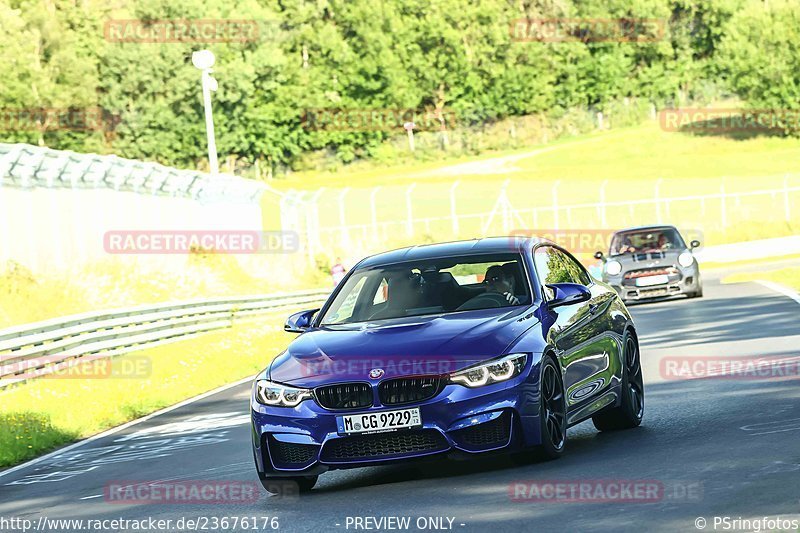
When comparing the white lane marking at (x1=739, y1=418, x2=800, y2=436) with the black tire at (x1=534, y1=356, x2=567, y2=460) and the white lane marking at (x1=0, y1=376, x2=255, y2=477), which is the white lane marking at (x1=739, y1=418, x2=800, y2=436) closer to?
the black tire at (x1=534, y1=356, x2=567, y2=460)

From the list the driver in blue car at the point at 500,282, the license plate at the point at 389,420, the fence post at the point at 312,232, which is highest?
the driver in blue car at the point at 500,282

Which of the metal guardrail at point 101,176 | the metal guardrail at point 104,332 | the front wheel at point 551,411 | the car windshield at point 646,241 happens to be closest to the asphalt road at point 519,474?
the front wheel at point 551,411

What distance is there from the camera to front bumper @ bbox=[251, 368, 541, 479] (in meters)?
8.55

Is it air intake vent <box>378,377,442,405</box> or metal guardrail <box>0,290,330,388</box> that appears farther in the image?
metal guardrail <box>0,290,330,388</box>

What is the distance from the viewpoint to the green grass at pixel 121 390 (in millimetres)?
15219

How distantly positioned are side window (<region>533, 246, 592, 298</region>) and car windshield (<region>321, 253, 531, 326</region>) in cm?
19

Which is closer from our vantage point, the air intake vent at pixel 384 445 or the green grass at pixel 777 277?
the air intake vent at pixel 384 445

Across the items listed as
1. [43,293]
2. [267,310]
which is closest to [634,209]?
[267,310]

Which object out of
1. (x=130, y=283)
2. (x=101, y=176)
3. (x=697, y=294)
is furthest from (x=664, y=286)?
(x=101, y=176)

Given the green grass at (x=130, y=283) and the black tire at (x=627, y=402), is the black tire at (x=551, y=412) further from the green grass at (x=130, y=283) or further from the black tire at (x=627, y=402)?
the green grass at (x=130, y=283)

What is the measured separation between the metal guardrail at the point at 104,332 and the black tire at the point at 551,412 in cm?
1003

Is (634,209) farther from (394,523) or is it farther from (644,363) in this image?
(394,523)

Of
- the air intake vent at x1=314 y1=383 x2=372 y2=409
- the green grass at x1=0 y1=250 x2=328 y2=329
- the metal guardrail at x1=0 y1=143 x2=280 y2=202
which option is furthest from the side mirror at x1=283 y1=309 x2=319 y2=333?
the metal guardrail at x1=0 y1=143 x2=280 y2=202

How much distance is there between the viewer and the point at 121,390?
19.0m
